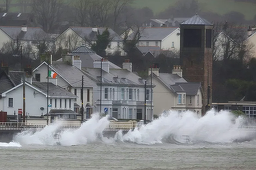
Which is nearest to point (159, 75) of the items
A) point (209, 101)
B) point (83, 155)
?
point (209, 101)

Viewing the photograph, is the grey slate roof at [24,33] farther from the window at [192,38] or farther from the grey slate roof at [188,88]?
the grey slate roof at [188,88]

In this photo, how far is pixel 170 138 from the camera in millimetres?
110625

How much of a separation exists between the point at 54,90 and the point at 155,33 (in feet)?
248

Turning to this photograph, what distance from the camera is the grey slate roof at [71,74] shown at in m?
128

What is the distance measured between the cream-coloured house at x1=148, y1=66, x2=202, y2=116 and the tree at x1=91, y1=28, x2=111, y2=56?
32.7m

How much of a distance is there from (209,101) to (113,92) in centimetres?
1969

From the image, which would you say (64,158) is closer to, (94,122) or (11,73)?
(94,122)

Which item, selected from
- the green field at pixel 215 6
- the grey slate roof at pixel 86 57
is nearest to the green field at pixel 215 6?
the green field at pixel 215 6

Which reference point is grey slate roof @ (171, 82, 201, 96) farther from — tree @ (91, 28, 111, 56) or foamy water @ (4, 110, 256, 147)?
tree @ (91, 28, 111, 56)

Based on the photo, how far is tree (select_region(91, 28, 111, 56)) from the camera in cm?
17910

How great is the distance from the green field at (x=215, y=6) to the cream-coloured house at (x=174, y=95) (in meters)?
9.56

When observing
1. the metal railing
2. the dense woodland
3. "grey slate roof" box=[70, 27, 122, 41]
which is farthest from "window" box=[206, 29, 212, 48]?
the metal railing

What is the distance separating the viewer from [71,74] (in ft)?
427

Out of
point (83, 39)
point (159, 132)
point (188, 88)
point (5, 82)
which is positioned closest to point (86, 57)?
point (188, 88)
